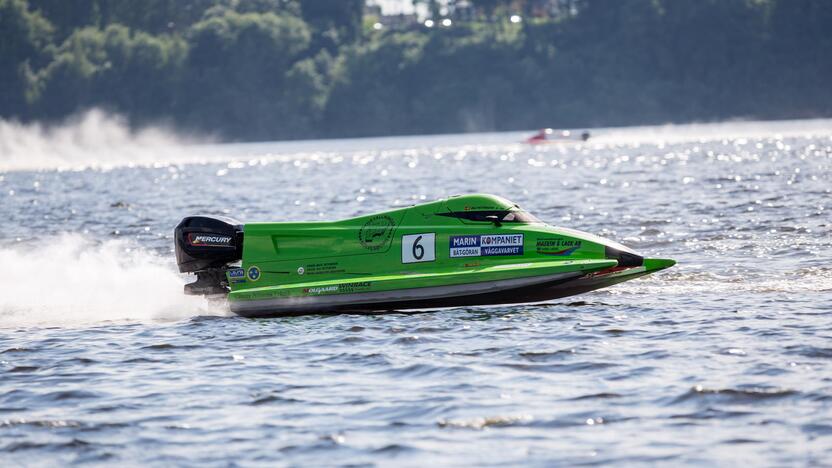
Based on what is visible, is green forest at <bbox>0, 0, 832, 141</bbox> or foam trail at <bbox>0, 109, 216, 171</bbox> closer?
foam trail at <bbox>0, 109, 216, 171</bbox>

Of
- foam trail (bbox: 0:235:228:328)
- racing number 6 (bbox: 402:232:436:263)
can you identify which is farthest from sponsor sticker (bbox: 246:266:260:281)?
racing number 6 (bbox: 402:232:436:263)


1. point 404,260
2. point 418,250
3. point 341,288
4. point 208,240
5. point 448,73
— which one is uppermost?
point 448,73

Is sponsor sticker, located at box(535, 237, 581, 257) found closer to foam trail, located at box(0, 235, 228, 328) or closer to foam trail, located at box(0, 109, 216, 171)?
foam trail, located at box(0, 235, 228, 328)

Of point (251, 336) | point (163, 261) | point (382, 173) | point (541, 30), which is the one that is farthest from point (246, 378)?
point (541, 30)

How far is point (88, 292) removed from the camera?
1630cm

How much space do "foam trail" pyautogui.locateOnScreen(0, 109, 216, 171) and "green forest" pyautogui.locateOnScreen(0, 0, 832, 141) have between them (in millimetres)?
1512

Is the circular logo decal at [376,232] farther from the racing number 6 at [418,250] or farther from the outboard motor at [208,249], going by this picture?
the outboard motor at [208,249]

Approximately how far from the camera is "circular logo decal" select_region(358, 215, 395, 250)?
1416 cm

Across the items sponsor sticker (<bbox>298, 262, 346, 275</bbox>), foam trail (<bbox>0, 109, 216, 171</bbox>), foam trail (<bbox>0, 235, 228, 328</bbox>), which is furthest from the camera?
foam trail (<bbox>0, 109, 216, 171</bbox>)

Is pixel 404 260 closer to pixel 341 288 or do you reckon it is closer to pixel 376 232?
pixel 376 232

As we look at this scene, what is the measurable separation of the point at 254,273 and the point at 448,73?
10509 centimetres

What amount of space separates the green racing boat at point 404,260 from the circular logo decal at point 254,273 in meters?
0.01

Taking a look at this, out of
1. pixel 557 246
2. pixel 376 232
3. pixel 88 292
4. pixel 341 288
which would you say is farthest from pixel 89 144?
pixel 557 246

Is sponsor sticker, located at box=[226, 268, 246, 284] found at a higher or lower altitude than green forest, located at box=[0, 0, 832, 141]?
lower
